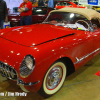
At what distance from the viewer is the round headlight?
1562 mm

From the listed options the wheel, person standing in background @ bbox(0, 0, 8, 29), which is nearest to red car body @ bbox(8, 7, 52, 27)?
person standing in background @ bbox(0, 0, 8, 29)

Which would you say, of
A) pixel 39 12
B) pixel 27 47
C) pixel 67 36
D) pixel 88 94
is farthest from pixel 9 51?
pixel 39 12

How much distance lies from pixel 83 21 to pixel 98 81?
131 centimetres

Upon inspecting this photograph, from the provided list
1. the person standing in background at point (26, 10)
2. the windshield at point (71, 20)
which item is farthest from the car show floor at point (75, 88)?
the person standing in background at point (26, 10)

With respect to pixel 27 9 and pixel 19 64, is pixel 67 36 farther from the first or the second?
pixel 27 9

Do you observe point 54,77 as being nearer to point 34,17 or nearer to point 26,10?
point 26,10

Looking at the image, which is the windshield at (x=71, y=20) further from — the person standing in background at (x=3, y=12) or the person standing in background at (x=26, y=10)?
the person standing in background at (x=3, y=12)

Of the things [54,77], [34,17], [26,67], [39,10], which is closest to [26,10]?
[34,17]

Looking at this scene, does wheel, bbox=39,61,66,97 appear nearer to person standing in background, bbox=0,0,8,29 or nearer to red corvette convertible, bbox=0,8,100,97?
red corvette convertible, bbox=0,8,100,97

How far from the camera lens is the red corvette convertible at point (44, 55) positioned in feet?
5.20

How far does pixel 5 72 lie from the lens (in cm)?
174

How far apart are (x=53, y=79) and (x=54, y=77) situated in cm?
4

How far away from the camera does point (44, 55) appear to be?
5.32 feet

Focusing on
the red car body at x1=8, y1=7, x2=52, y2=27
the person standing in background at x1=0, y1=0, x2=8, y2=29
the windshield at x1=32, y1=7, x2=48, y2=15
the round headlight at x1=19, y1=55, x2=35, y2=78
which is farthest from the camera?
the windshield at x1=32, y1=7, x2=48, y2=15
